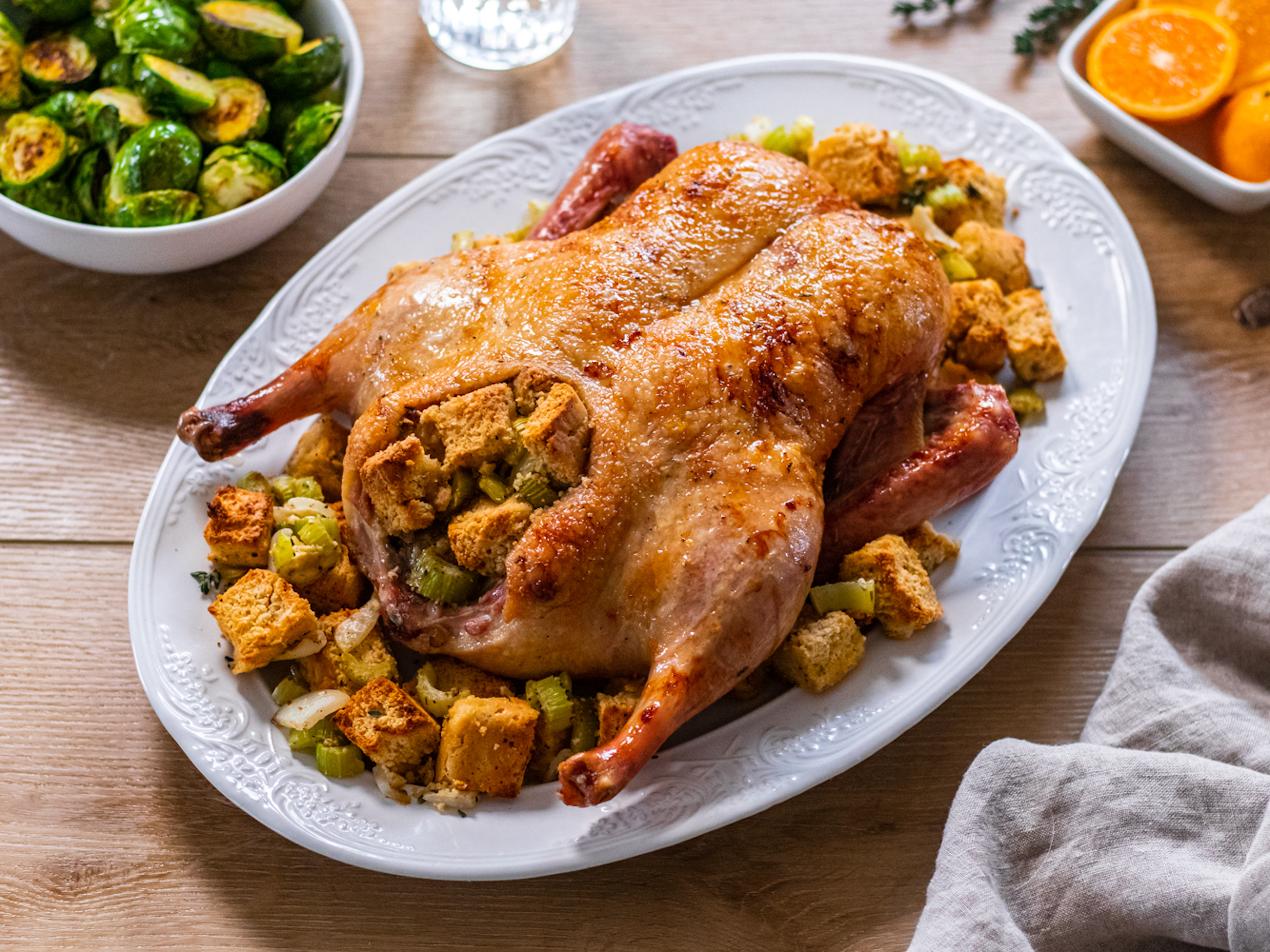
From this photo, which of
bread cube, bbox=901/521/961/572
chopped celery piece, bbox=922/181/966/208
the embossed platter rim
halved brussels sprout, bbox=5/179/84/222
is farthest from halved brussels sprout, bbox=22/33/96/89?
bread cube, bbox=901/521/961/572

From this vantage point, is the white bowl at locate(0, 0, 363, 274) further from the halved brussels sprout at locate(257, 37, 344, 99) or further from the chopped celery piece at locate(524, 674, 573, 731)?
the chopped celery piece at locate(524, 674, 573, 731)

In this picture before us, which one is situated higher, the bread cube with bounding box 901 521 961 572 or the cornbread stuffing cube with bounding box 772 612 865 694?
the bread cube with bounding box 901 521 961 572

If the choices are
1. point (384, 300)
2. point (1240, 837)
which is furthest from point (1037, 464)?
point (384, 300)

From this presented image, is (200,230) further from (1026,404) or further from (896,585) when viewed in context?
(1026,404)

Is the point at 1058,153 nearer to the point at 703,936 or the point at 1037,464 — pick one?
the point at 1037,464

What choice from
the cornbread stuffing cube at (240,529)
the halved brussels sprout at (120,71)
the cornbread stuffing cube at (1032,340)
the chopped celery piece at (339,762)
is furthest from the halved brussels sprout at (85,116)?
the cornbread stuffing cube at (1032,340)

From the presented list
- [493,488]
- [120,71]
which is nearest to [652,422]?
[493,488]
